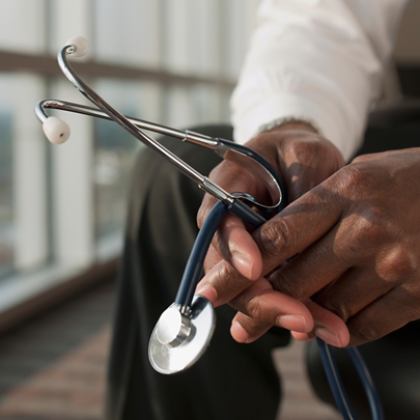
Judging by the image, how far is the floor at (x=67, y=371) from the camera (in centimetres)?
164

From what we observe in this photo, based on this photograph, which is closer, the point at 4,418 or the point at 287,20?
the point at 287,20

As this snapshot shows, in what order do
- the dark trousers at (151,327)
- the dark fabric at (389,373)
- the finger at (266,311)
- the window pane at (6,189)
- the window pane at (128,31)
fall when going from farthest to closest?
the window pane at (128,31) < the window pane at (6,189) < the dark trousers at (151,327) < the dark fabric at (389,373) < the finger at (266,311)

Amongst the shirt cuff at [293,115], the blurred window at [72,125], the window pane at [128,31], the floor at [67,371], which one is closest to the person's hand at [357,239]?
the shirt cuff at [293,115]

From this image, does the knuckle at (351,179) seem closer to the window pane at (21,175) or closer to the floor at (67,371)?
the floor at (67,371)

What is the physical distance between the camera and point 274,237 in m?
0.51

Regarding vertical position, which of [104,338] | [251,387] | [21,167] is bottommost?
[104,338]

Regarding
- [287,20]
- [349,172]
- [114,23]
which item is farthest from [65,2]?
[349,172]

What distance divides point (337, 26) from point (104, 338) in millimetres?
1399

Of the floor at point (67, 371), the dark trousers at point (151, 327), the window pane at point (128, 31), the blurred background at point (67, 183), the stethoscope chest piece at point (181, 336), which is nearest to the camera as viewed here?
the stethoscope chest piece at point (181, 336)

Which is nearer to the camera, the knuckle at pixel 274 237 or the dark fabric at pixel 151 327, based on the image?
the knuckle at pixel 274 237

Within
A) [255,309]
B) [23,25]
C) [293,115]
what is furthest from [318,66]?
[23,25]

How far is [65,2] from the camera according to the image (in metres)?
2.60

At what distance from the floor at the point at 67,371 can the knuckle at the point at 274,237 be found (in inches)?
46.2

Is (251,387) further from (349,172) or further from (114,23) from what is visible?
(114,23)
